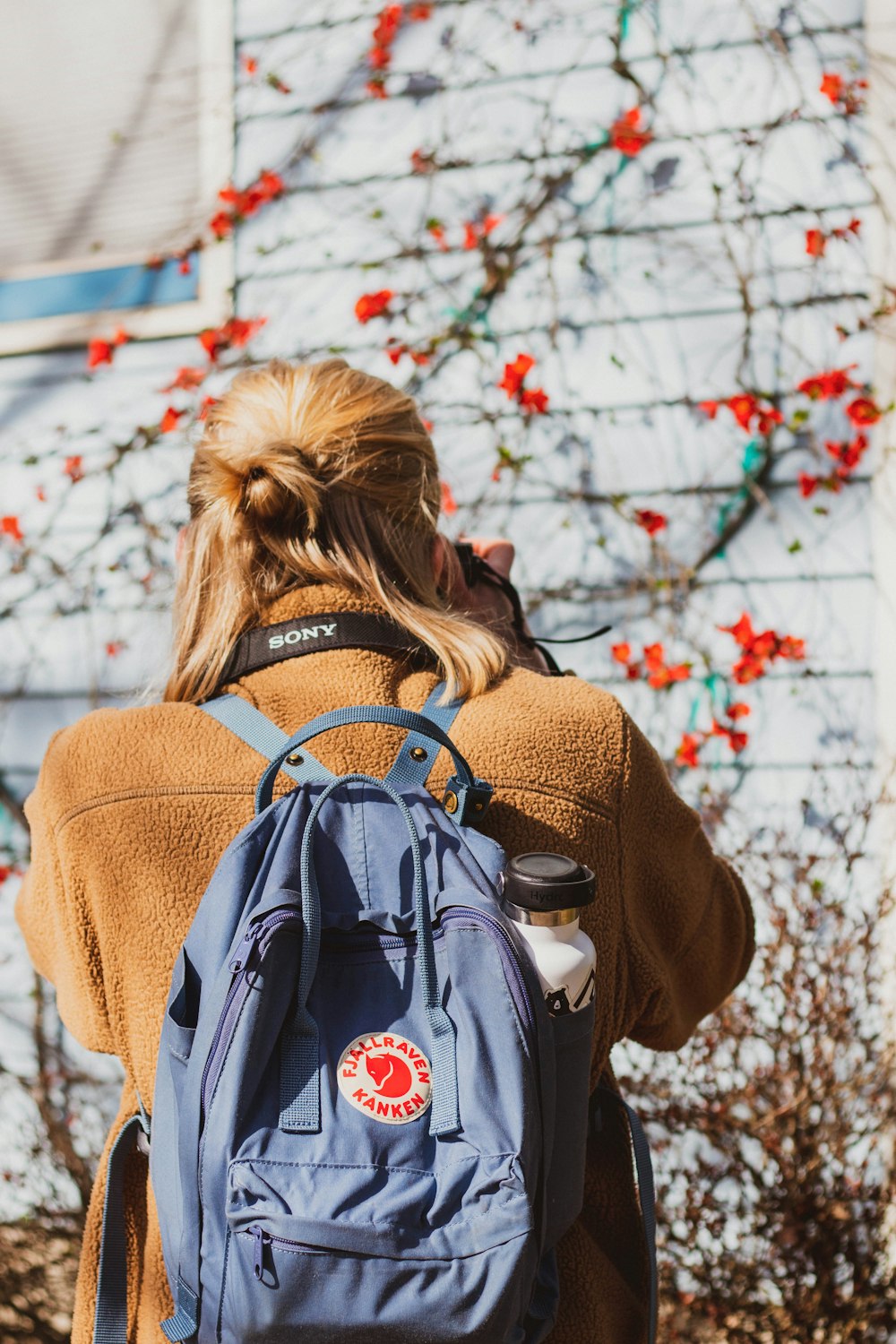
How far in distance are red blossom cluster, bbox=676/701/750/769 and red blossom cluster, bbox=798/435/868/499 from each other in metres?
0.60

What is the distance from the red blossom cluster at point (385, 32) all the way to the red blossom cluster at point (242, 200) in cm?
39

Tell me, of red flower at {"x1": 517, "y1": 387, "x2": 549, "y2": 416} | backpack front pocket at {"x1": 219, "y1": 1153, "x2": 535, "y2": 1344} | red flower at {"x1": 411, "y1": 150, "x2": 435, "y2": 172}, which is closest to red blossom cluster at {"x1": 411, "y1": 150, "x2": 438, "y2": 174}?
red flower at {"x1": 411, "y1": 150, "x2": 435, "y2": 172}

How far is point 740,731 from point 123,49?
2.77 metres

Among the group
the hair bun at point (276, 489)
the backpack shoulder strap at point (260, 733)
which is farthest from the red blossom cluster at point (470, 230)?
the backpack shoulder strap at point (260, 733)

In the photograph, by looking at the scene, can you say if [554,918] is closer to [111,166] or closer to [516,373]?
[516,373]

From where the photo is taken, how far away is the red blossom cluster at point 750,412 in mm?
2955

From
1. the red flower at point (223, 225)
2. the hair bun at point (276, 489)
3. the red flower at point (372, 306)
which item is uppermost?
the red flower at point (223, 225)

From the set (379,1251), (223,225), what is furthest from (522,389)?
(379,1251)

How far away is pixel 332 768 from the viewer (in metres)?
1.24

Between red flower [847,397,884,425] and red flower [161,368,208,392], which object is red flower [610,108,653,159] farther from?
red flower [161,368,208,392]

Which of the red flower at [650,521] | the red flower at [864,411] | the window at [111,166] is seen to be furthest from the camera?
the window at [111,166]

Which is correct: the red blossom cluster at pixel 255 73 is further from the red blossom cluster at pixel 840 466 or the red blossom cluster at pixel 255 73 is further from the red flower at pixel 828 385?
the red blossom cluster at pixel 840 466

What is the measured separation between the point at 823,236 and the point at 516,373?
2.82 ft

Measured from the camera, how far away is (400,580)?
1.41 meters
